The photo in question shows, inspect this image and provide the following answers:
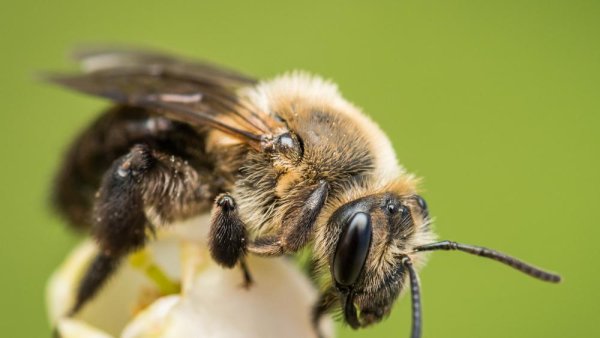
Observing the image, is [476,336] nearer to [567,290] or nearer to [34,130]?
[567,290]

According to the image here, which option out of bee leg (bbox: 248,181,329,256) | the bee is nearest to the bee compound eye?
the bee

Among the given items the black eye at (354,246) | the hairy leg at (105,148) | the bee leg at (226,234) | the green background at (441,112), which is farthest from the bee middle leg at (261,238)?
the green background at (441,112)

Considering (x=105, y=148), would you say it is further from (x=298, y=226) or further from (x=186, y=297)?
(x=298, y=226)

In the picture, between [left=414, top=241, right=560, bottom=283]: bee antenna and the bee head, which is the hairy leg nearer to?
the bee head

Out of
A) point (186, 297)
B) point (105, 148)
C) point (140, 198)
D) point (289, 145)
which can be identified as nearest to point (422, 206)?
point (289, 145)

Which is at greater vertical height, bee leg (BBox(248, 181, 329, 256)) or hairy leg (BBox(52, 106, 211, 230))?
bee leg (BBox(248, 181, 329, 256))

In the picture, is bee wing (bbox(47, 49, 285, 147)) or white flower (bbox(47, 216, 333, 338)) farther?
bee wing (bbox(47, 49, 285, 147))

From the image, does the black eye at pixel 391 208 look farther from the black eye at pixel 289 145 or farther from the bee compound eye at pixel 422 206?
the black eye at pixel 289 145

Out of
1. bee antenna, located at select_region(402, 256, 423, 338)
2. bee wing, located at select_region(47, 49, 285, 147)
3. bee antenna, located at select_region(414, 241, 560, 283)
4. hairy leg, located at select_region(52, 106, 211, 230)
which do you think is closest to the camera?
bee antenna, located at select_region(402, 256, 423, 338)
